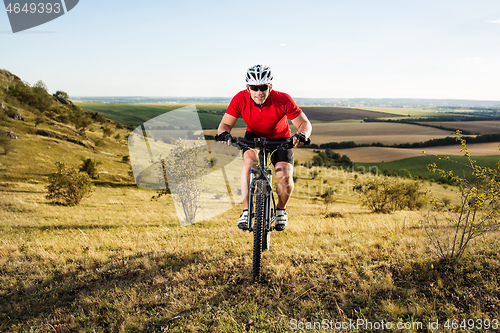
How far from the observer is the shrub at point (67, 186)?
97.1 feet

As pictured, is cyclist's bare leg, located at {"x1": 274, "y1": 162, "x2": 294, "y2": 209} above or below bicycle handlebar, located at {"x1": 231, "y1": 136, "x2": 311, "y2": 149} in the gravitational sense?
below

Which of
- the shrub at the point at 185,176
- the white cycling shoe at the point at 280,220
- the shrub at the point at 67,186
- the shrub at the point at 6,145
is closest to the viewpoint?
the white cycling shoe at the point at 280,220

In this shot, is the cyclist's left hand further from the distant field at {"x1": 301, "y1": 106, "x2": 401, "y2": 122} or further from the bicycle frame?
the distant field at {"x1": 301, "y1": 106, "x2": 401, "y2": 122}

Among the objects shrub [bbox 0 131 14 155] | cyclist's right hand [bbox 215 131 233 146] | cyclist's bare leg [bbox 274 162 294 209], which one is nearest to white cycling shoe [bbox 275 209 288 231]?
cyclist's bare leg [bbox 274 162 294 209]

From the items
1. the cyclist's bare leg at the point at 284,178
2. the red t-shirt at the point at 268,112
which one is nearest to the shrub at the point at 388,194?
the cyclist's bare leg at the point at 284,178

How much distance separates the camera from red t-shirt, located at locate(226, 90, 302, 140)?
249 inches

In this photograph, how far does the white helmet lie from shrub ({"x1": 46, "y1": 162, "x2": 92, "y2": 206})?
30.2 m

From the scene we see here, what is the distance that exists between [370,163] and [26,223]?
3673 inches

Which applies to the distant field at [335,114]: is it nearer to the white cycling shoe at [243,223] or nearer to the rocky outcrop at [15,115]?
the rocky outcrop at [15,115]

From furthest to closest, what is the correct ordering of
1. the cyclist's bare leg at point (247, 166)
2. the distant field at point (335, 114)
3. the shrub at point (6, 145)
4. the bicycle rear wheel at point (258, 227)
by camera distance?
the distant field at point (335, 114) → the shrub at point (6, 145) → the cyclist's bare leg at point (247, 166) → the bicycle rear wheel at point (258, 227)

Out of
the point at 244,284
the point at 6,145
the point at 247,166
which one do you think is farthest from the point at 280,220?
the point at 6,145

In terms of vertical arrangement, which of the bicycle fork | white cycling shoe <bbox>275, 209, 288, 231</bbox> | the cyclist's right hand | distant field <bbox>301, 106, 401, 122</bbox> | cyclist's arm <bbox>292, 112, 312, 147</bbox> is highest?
distant field <bbox>301, 106, 401, 122</bbox>

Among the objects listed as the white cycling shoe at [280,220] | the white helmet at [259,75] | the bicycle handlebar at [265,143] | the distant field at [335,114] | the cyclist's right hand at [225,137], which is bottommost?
the white cycling shoe at [280,220]

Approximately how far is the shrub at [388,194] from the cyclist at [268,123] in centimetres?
3013
